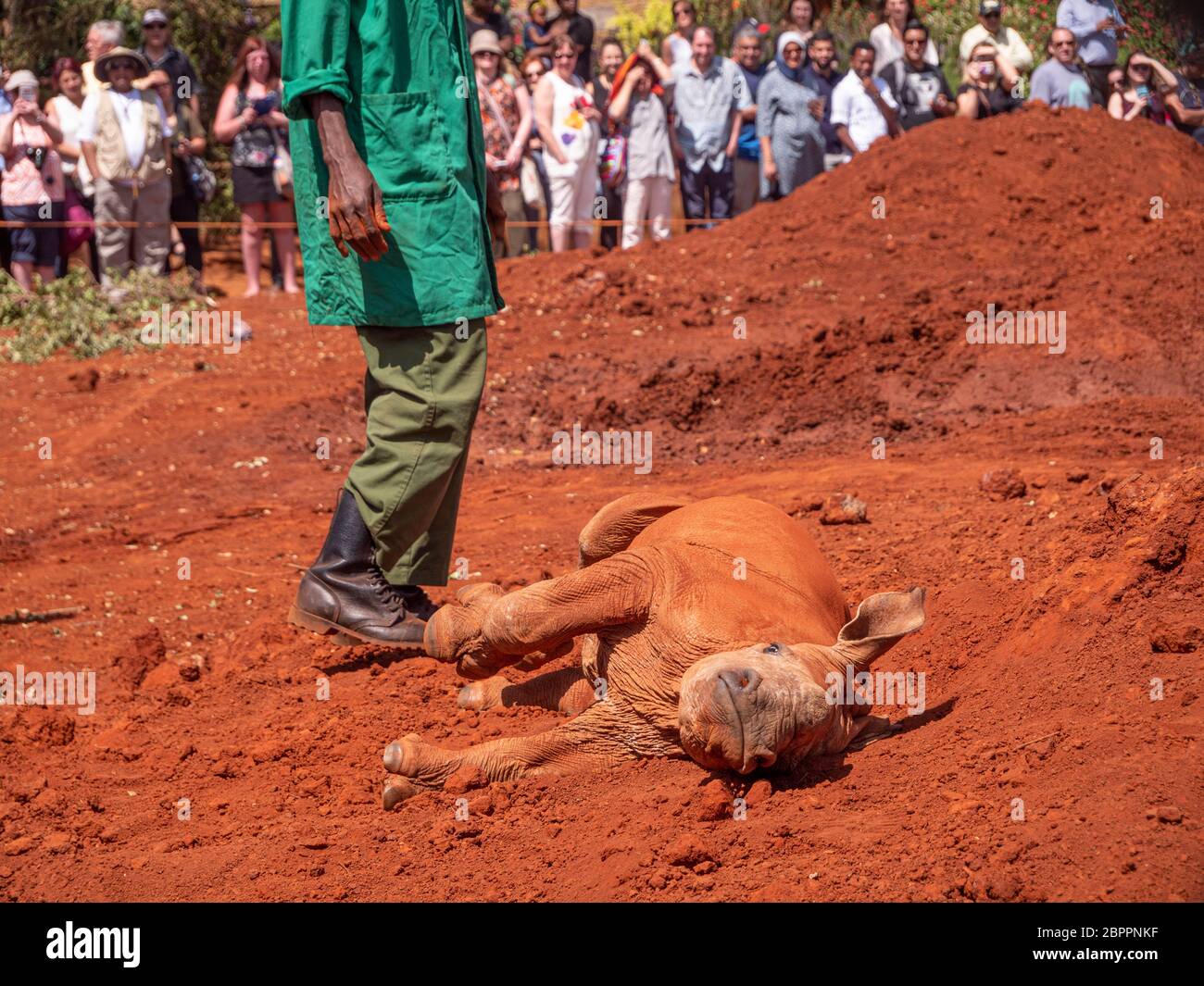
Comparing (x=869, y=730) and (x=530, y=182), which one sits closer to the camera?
(x=869, y=730)

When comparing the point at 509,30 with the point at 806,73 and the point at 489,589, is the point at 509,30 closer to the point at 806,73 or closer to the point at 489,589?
the point at 806,73

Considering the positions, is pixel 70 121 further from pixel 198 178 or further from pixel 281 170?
pixel 281 170

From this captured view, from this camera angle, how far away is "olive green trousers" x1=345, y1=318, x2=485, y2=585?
4.64 meters

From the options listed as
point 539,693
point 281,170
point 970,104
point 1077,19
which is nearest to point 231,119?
point 281,170

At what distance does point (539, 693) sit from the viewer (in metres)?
4.33

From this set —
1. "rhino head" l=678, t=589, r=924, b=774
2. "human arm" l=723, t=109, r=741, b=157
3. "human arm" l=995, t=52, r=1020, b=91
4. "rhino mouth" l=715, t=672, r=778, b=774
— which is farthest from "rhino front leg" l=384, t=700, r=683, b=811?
"human arm" l=995, t=52, r=1020, b=91

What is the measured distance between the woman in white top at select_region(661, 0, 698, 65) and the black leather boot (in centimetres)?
906

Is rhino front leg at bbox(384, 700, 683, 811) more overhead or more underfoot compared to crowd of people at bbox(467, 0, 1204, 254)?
more underfoot

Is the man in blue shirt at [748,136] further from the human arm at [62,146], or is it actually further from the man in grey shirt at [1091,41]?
the human arm at [62,146]

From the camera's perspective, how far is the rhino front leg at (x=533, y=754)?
12.3ft

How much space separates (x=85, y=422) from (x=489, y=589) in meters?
5.31

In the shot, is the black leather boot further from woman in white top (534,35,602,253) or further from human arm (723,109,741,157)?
human arm (723,109,741,157)

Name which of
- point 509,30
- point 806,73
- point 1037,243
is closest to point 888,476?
point 1037,243

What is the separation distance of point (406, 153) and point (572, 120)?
7747 mm
